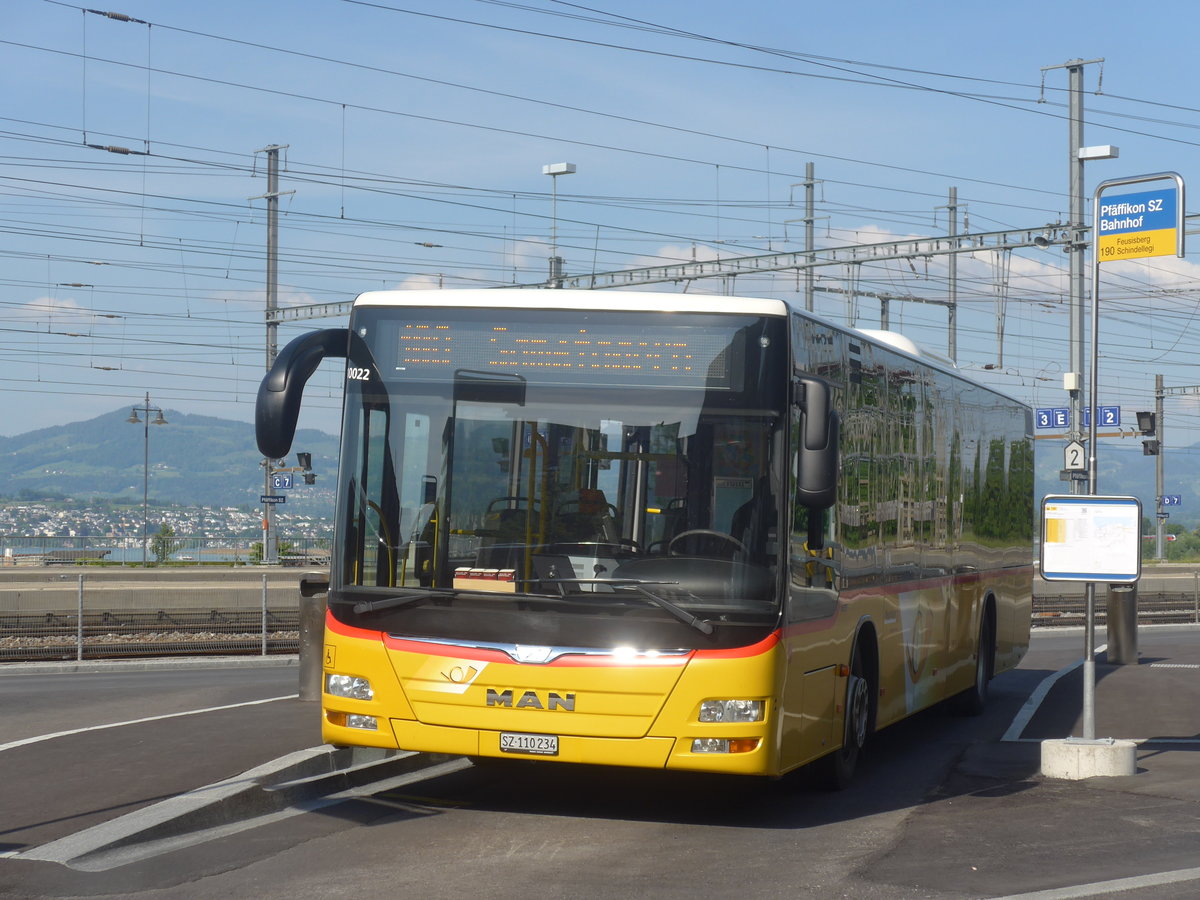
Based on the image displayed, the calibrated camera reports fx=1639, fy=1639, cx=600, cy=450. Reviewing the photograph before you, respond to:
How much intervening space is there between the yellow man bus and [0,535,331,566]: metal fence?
4628 centimetres

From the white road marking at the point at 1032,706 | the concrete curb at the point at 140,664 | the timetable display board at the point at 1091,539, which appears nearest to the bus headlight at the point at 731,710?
the timetable display board at the point at 1091,539

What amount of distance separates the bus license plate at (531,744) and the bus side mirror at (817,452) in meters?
1.84

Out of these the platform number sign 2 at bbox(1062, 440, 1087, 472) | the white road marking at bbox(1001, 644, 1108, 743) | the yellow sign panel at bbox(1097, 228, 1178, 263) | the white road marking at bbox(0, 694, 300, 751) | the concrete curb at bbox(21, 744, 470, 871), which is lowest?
the white road marking at bbox(1001, 644, 1108, 743)

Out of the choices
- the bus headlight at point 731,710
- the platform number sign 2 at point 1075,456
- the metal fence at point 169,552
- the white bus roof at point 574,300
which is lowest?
the metal fence at point 169,552

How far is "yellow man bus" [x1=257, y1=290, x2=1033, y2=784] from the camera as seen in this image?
8578mm

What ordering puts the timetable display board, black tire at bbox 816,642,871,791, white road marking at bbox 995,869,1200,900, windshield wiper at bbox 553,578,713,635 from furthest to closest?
the timetable display board, black tire at bbox 816,642,871,791, windshield wiper at bbox 553,578,713,635, white road marking at bbox 995,869,1200,900

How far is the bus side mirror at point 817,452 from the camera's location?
857 centimetres

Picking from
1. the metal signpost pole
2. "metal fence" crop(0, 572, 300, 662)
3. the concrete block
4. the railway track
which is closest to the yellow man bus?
the concrete block

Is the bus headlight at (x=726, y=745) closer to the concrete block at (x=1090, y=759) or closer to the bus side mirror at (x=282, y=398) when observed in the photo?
the bus side mirror at (x=282, y=398)

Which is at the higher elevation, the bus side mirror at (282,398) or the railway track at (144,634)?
the bus side mirror at (282,398)

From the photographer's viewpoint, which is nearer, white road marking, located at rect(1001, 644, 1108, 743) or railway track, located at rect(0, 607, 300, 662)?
white road marking, located at rect(1001, 644, 1108, 743)

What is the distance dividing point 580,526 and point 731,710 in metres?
1.27

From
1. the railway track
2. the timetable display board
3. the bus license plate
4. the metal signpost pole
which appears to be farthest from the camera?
the railway track

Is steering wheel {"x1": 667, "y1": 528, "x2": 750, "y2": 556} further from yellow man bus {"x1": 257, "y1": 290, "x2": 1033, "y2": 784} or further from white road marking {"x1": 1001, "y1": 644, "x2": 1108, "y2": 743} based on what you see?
white road marking {"x1": 1001, "y1": 644, "x2": 1108, "y2": 743}
